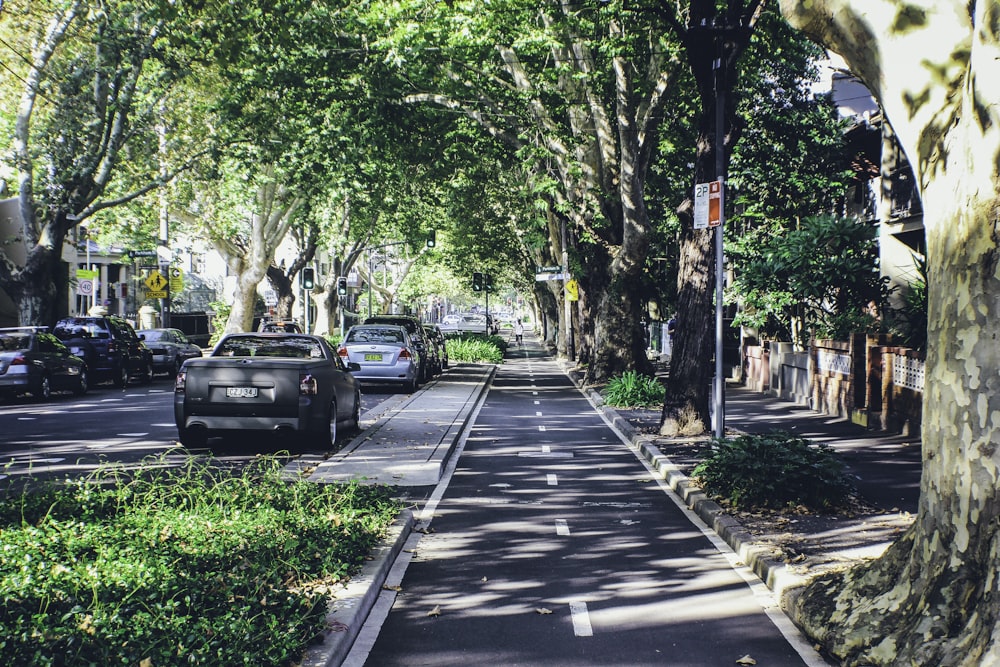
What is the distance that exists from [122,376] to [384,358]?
23.7 ft

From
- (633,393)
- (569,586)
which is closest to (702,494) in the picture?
(569,586)

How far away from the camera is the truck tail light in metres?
13.0

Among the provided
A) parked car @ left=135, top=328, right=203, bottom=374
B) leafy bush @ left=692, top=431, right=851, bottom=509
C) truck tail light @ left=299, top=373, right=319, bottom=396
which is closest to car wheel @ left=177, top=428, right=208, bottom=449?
truck tail light @ left=299, top=373, right=319, bottom=396

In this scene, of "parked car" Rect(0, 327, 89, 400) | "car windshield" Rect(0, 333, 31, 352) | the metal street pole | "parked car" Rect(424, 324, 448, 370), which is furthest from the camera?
"parked car" Rect(424, 324, 448, 370)

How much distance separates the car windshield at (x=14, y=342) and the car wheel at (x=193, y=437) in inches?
408

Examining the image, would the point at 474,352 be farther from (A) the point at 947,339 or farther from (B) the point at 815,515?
(A) the point at 947,339

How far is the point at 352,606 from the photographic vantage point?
606cm

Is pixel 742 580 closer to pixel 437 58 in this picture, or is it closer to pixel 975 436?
pixel 975 436

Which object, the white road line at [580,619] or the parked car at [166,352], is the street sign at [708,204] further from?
the parked car at [166,352]

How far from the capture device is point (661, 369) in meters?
35.5

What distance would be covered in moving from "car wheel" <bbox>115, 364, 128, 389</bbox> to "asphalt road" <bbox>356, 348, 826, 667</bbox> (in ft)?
58.4

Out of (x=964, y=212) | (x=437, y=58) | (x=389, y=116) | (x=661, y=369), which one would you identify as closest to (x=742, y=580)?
(x=964, y=212)

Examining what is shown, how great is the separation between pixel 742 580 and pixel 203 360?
8.09 metres

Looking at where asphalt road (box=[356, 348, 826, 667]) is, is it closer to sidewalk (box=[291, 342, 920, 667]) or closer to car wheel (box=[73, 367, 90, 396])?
sidewalk (box=[291, 342, 920, 667])
